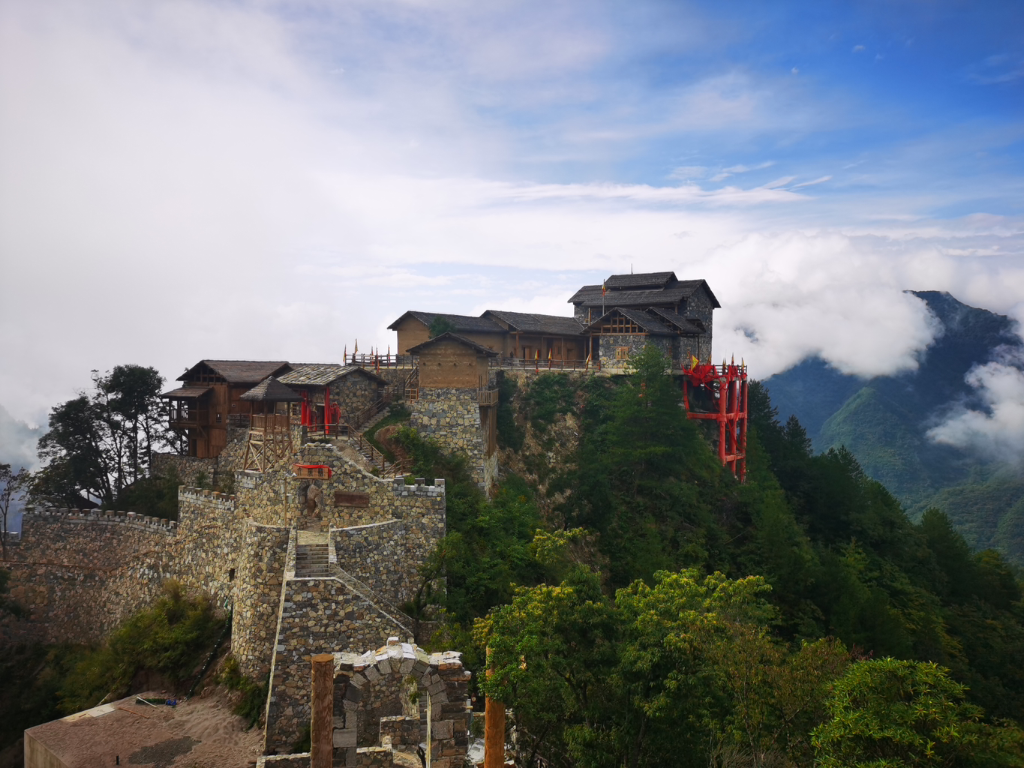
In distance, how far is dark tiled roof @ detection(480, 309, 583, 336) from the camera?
154 ft

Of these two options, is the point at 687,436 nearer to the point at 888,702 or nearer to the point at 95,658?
the point at 888,702

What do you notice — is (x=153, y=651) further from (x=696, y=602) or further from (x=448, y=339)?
(x=696, y=602)

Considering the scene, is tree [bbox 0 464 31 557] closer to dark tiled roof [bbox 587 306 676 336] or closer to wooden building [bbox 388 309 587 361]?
wooden building [bbox 388 309 587 361]

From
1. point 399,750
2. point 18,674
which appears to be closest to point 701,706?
point 399,750

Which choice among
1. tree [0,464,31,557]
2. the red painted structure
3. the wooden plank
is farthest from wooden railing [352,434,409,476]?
the red painted structure

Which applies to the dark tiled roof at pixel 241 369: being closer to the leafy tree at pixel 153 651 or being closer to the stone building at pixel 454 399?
the stone building at pixel 454 399

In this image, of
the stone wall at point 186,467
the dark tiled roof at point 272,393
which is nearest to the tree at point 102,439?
the stone wall at point 186,467

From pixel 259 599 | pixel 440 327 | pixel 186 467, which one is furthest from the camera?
pixel 440 327

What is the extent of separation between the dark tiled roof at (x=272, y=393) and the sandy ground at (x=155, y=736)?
1384 centimetres

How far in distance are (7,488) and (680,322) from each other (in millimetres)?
41700

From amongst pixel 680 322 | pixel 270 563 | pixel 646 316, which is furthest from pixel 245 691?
pixel 680 322

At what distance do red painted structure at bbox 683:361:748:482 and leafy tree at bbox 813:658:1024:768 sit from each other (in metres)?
33.0

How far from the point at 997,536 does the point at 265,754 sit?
73.8m

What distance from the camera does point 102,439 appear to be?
131 ft
